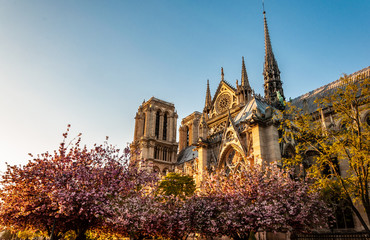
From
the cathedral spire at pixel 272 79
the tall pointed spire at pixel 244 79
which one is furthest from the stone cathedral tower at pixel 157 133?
the cathedral spire at pixel 272 79

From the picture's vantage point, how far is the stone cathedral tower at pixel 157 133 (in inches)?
2731

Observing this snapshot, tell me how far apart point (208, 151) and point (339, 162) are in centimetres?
1108

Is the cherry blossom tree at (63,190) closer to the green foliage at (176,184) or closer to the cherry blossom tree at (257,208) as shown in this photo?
the cherry blossom tree at (257,208)

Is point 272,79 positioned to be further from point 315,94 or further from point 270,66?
point 315,94

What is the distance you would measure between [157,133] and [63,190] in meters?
61.8

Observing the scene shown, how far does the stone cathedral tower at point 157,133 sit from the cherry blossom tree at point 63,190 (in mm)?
51784

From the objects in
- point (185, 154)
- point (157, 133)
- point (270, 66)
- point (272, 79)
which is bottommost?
point (185, 154)

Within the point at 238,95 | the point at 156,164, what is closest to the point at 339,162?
the point at 238,95

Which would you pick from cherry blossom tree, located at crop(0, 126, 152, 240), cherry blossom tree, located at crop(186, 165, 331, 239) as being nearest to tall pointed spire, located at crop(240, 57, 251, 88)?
cherry blossom tree, located at crop(186, 165, 331, 239)

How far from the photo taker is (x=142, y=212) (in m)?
14.4

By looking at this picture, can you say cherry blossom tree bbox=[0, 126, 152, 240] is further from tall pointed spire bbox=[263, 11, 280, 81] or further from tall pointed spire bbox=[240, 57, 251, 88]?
tall pointed spire bbox=[263, 11, 280, 81]

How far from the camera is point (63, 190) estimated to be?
1304 cm

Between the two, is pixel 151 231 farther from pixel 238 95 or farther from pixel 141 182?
pixel 238 95

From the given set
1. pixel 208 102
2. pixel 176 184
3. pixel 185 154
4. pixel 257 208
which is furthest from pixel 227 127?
pixel 185 154
